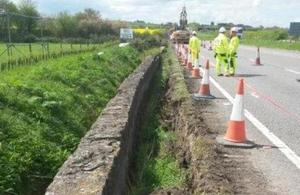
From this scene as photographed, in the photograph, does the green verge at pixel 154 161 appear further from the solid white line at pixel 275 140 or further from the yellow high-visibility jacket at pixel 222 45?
the yellow high-visibility jacket at pixel 222 45

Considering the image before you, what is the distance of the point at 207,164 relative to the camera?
684 cm

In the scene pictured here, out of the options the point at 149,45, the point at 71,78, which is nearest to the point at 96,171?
the point at 71,78

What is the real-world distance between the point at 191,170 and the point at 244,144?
5.09 ft

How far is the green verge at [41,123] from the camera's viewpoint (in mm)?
5652

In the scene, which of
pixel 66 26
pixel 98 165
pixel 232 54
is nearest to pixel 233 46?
pixel 232 54

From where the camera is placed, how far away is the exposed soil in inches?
243

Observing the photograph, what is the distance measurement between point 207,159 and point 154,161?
1.18 m

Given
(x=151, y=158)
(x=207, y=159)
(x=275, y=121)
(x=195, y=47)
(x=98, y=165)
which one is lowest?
(x=151, y=158)

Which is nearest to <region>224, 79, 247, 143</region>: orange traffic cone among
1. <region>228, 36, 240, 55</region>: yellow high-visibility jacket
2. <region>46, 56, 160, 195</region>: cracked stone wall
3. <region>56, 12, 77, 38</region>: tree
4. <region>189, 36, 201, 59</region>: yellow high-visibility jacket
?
<region>46, 56, 160, 195</region>: cracked stone wall

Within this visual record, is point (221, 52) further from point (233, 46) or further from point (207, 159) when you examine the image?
point (207, 159)

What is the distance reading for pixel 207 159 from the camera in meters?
7.07

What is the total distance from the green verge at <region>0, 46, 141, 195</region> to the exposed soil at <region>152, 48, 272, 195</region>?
1.40 m

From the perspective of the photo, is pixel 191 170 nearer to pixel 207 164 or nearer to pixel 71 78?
pixel 207 164

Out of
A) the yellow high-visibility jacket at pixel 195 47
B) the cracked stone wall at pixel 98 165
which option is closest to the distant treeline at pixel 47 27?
the yellow high-visibility jacket at pixel 195 47
